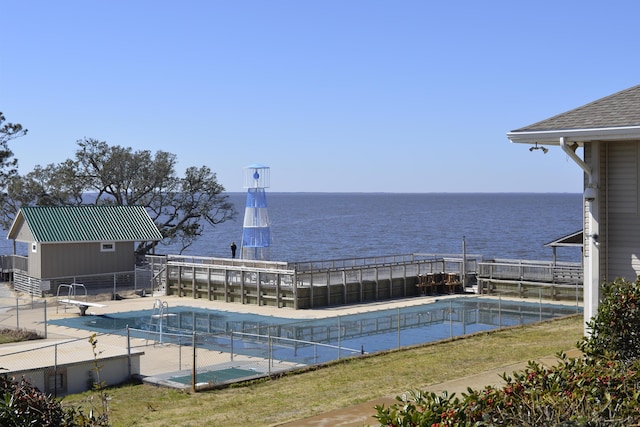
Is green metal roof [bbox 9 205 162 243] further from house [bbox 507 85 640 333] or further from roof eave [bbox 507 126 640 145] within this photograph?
house [bbox 507 85 640 333]

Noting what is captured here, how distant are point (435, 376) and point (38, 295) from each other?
1106 inches


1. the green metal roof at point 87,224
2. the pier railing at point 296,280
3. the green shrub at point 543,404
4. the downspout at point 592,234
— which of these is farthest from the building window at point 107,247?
the green shrub at point 543,404

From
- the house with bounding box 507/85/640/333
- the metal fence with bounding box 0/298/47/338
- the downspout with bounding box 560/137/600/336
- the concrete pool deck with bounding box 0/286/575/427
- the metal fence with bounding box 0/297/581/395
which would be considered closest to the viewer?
the concrete pool deck with bounding box 0/286/575/427

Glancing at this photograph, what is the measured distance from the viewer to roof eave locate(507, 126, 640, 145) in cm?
1423

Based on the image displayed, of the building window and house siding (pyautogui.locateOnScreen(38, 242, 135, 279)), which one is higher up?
the building window

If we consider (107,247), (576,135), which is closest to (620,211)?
(576,135)

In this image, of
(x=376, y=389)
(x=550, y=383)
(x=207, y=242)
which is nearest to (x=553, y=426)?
(x=550, y=383)

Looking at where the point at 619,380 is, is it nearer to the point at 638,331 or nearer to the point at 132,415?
the point at 638,331

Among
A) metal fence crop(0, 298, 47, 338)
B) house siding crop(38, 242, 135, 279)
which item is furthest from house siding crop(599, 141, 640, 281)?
house siding crop(38, 242, 135, 279)

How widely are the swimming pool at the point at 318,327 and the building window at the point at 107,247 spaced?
319 inches

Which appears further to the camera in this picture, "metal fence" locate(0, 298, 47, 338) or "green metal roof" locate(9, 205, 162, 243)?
"green metal roof" locate(9, 205, 162, 243)

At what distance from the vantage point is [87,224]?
43.4m

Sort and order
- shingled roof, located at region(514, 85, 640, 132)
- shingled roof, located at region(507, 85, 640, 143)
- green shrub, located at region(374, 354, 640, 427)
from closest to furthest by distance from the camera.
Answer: green shrub, located at region(374, 354, 640, 427)
shingled roof, located at region(507, 85, 640, 143)
shingled roof, located at region(514, 85, 640, 132)

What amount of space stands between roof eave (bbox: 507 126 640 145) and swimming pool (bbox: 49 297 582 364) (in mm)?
7384
